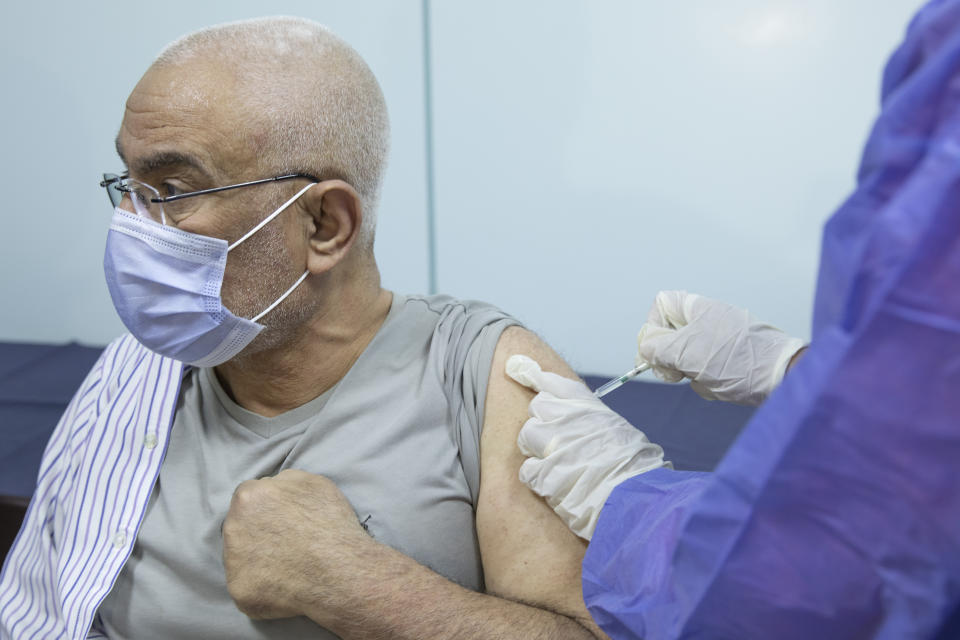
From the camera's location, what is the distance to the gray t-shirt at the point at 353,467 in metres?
1.25

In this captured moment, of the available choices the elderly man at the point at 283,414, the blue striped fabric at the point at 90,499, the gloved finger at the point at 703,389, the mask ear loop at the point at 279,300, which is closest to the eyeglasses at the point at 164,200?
the elderly man at the point at 283,414

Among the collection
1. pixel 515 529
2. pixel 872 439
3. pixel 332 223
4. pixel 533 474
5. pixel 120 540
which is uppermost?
pixel 872 439

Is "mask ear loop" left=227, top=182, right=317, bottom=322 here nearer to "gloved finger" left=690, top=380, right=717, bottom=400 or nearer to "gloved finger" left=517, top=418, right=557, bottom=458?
"gloved finger" left=517, top=418, right=557, bottom=458

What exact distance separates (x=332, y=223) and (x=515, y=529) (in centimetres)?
58

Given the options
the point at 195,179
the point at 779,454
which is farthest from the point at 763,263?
the point at 779,454

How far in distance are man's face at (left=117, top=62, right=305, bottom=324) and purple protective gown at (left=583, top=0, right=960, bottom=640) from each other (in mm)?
879

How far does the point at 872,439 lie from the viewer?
1.84ft

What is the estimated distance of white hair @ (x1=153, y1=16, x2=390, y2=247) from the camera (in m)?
1.31

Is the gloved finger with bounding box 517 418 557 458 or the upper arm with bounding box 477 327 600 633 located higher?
the gloved finger with bounding box 517 418 557 458

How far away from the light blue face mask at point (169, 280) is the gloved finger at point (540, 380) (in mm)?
440

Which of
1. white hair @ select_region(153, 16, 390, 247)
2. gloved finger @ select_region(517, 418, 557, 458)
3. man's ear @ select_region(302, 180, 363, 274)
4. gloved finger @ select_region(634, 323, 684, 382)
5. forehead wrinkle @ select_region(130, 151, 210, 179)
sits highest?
white hair @ select_region(153, 16, 390, 247)

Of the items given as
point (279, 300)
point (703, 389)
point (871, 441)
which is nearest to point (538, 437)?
point (703, 389)

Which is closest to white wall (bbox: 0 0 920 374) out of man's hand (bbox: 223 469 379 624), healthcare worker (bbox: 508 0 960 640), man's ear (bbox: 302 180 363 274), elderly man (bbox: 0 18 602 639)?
elderly man (bbox: 0 18 602 639)

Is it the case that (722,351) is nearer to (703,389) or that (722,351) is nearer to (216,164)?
(703,389)
